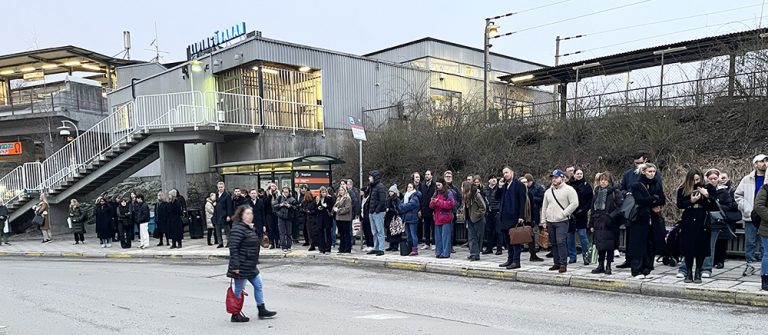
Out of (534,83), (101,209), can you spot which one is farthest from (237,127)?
(534,83)

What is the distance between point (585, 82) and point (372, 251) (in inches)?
398

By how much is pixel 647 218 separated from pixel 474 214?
10.8ft

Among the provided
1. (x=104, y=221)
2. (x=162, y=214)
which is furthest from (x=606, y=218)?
(x=104, y=221)

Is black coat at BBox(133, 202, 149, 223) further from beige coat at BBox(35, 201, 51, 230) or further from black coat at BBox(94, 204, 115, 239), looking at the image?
beige coat at BBox(35, 201, 51, 230)

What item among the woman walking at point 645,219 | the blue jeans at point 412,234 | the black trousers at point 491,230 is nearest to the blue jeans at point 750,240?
the woman walking at point 645,219

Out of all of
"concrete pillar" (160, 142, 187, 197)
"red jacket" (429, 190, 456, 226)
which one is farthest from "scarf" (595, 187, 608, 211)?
"concrete pillar" (160, 142, 187, 197)

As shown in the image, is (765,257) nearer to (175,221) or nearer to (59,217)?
(175,221)

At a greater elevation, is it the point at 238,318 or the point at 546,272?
the point at 238,318

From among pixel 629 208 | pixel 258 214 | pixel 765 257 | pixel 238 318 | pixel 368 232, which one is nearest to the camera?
pixel 238 318

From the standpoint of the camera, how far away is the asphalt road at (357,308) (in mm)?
6059

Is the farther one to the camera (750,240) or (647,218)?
(750,240)

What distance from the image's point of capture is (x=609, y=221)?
8.33 m

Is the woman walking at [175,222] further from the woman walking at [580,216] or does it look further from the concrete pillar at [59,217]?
the woman walking at [580,216]

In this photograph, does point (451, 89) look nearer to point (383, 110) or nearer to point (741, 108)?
point (383, 110)
